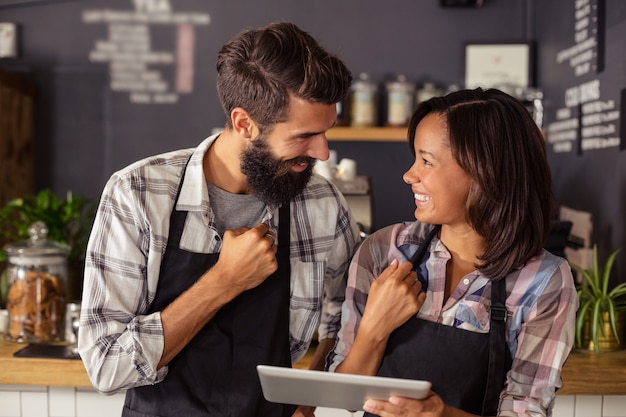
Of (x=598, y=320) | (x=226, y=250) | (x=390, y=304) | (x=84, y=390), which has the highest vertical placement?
(x=226, y=250)

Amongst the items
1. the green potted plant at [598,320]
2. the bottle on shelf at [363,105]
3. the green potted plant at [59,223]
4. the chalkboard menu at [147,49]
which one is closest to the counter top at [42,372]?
the green potted plant at [59,223]

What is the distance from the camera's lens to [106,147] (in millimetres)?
4508

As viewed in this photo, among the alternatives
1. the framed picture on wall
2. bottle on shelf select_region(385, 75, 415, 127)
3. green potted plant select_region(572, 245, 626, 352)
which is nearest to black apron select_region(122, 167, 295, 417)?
green potted plant select_region(572, 245, 626, 352)

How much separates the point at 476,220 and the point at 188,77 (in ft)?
10.3

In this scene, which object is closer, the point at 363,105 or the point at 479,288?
the point at 479,288

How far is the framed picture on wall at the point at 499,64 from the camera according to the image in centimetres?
428

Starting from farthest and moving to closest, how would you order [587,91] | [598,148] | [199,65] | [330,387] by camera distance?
[199,65] → [587,91] → [598,148] → [330,387]

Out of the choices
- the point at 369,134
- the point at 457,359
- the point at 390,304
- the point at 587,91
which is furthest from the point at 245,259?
the point at 369,134

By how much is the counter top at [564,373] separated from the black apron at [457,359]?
0.56 meters

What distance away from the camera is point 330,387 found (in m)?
1.33

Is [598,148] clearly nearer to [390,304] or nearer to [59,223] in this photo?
[390,304]

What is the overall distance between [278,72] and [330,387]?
620 millimetres

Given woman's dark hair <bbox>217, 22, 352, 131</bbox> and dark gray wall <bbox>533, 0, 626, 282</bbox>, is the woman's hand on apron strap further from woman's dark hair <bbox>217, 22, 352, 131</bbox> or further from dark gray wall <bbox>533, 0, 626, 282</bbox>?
dark gray wall <bbox>533, 0, 626, 282</bbox>

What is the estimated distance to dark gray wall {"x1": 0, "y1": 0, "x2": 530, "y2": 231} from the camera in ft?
14.5
